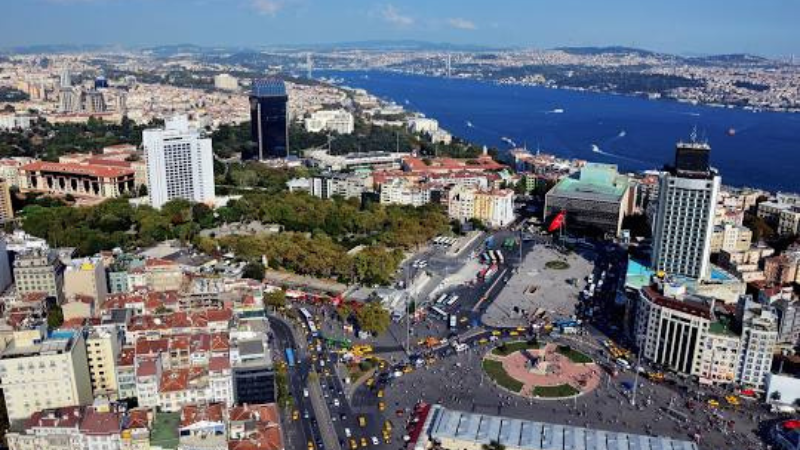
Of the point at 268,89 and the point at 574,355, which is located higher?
the point at 268,89

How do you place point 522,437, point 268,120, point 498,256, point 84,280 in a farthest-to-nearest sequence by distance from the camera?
point 268,120 → point 498,256 → point 84,280 → point 522,437

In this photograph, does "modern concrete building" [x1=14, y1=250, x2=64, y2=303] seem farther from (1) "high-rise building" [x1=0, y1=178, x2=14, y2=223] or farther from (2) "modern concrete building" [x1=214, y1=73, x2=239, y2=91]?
(2) "modern concrete building" [x1=214, y1=73, x2=239, y2=91]

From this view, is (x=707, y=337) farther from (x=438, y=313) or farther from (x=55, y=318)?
(x=55, y=318)

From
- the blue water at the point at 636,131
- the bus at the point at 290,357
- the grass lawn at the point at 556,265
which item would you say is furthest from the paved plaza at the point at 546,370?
the blue water at the point at 636,131

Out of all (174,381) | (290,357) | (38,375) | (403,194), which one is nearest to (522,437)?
(290,357)

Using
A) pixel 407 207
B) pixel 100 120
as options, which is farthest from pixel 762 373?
pixel 100 120

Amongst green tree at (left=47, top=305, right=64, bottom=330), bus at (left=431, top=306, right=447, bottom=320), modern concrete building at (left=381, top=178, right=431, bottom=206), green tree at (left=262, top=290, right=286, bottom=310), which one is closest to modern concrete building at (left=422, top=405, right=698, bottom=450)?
bus at (left=431, top=306, right=447, bottom=320)
